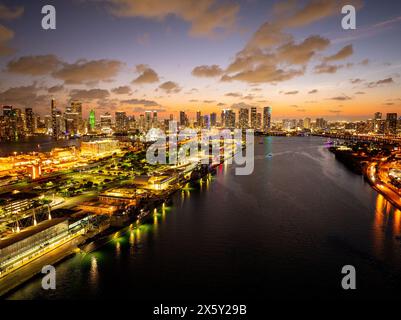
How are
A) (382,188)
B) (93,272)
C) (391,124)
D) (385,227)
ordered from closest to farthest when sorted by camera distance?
1. (93,272)
2. (385,227)
3. (382,188)
4. (391,124)

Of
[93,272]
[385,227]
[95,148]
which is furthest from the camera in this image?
[95,148]

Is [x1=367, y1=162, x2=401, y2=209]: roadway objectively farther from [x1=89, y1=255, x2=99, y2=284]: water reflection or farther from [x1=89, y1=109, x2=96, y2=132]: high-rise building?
[x1=89, y1=109, x2=96, y2=132]: high-rise building

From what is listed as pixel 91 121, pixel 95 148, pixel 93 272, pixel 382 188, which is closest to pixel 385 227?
pixel 382 188

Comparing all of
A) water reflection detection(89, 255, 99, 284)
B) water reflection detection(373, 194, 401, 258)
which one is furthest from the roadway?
water reflection detection(89, 255, 99, 284)

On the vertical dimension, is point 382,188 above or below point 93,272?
above

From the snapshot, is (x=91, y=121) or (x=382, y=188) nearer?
(x=382, y=188)

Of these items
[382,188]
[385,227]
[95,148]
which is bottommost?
[385,227]

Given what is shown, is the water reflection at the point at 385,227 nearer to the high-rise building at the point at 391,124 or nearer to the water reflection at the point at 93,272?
the water reflection at the point at 93,272

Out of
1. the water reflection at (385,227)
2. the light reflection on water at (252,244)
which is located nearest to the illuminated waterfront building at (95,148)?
the light reflection on water at (252,244)

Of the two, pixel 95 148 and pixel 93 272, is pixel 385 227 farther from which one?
pixel 95 148
